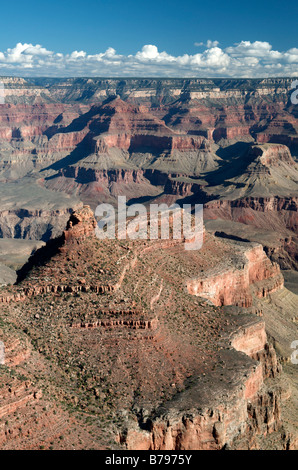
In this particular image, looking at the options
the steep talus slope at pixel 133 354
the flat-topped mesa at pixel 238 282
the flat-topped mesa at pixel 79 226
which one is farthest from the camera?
the flat-topped mesa at pixel 238 282

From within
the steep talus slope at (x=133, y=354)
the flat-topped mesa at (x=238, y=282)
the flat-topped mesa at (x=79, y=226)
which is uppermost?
the flat-topped mesa at (x=79, y=226)

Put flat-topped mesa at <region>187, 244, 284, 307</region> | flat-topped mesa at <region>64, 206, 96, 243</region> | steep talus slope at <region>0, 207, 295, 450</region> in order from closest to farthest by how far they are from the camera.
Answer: steep talus slope at <region>0, 207, 295, 450</region>
flat-topped mesa at <region>64, 206, 96, 243</region>
flat-topped mesa at <region>187, 244, 284, 307</region>

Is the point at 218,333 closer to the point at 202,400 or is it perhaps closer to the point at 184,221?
the point at 202,400

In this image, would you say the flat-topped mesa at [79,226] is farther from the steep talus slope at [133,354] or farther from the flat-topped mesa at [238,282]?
the flat-topped mesa at [238,282]

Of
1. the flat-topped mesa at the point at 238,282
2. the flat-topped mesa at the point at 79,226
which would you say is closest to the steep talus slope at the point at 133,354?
the flat-topped mesa at the point at 79,226

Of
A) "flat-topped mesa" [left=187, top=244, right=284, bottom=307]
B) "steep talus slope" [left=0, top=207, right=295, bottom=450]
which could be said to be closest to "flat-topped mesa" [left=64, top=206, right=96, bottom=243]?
"steep talus slope" [left=0, top=207, right=295, bottom=450]

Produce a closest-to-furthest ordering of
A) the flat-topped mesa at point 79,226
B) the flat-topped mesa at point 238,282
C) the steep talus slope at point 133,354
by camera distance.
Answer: the steep talus slope at point 133,354, the flat-topped mesa at point 79,226, the flat-topped mesa at point 238,282

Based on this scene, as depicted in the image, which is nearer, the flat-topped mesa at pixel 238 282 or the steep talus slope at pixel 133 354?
the steep talus slope at pixel 133 354

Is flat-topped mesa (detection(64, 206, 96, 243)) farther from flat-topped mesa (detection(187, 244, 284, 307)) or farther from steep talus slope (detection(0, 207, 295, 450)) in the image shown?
flat-topped mesa (detection(187, 244, 284, 307))

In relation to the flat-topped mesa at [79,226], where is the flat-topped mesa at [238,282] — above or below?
below
